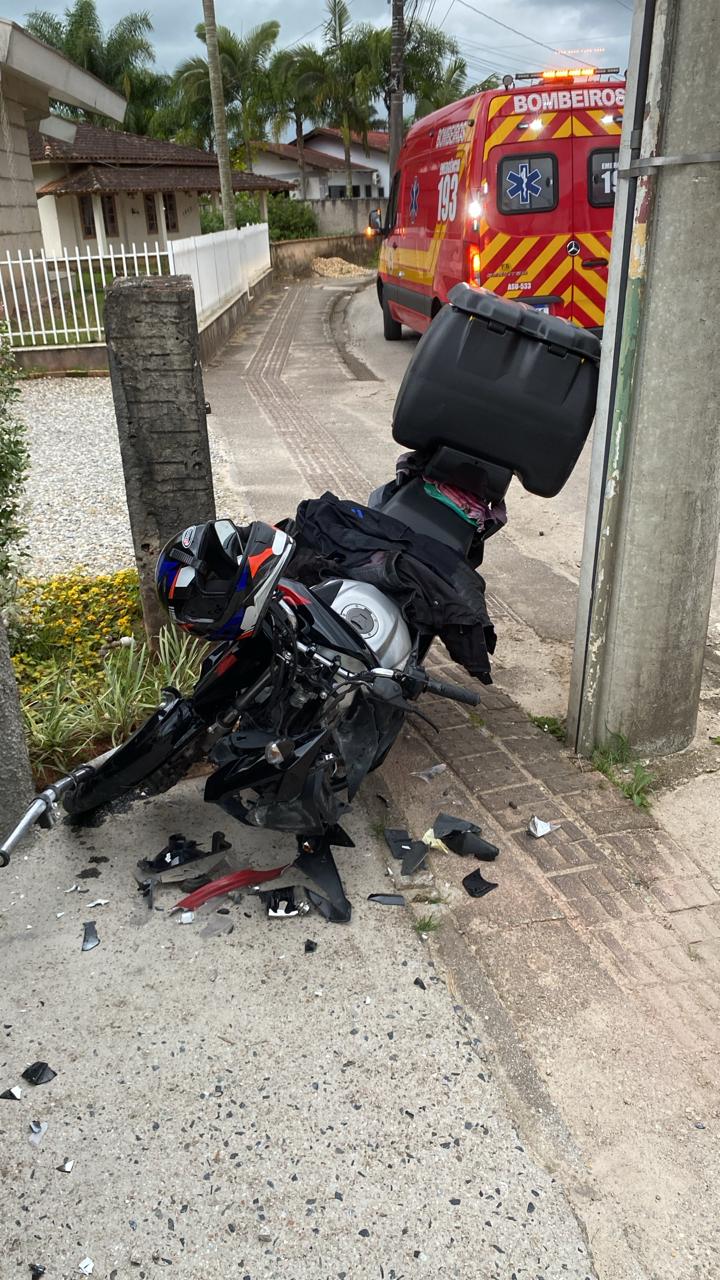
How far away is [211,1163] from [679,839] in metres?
1.67

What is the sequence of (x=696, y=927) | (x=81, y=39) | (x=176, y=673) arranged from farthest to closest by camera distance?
(x=81, y=39)
(x=176, y=673)
(x=696, y=927)

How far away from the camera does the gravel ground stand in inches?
229

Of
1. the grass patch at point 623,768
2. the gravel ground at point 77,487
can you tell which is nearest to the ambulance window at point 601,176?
the gravel ground at point 77,487

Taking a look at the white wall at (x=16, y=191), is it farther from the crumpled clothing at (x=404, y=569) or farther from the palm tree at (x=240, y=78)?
the palm tree at (x=240, y=78)

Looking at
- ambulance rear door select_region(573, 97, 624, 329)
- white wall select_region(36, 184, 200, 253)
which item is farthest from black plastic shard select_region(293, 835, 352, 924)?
white wall select_region(36, 184, 200, 253)

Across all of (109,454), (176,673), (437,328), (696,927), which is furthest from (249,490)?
(696,927)

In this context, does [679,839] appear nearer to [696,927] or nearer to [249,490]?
[696,927]

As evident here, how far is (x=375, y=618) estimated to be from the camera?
2900mm

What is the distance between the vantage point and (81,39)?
167 feet

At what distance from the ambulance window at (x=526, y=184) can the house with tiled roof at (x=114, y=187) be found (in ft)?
67.6

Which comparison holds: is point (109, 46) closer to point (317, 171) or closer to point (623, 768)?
point (317, 171)

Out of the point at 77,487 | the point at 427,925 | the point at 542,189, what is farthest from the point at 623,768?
the point at 542,189

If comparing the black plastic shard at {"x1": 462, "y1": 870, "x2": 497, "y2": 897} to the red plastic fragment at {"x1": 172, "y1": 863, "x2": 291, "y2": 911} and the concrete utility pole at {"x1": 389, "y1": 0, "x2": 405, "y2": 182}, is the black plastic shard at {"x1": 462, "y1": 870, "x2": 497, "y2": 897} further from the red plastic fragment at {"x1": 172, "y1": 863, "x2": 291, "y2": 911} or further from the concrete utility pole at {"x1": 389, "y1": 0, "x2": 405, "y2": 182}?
the concrete utility pole at {"x1": 389, "y1": 0, "x2": 405, "y2": 182}

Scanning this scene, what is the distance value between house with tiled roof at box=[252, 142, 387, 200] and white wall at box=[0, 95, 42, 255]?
141ft
